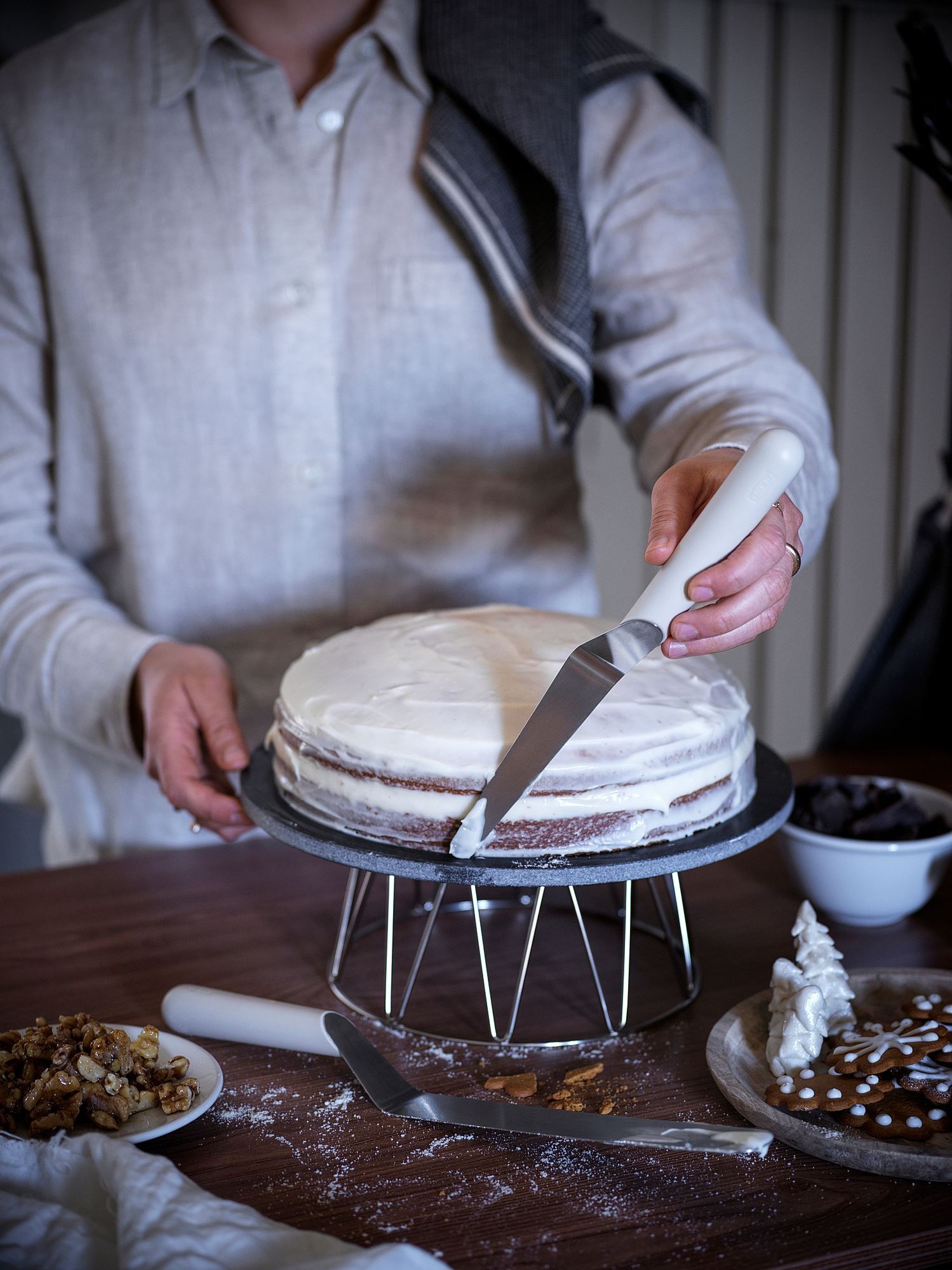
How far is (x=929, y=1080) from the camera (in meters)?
0.71

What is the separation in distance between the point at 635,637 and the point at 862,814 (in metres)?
0.41

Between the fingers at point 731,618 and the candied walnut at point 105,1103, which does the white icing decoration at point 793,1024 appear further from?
the candied walnut at point 105,1103

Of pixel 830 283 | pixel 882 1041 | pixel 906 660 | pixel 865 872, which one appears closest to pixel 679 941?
pixel 865 872

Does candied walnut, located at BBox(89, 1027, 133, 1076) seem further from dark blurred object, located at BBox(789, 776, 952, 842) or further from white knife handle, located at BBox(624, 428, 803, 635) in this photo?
dark blurred object, located at BBox(789, 776, 952, 842)

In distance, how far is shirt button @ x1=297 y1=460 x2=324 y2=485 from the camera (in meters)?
1.40

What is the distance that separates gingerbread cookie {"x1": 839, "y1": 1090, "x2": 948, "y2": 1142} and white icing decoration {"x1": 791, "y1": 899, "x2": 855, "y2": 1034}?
75 millimetres

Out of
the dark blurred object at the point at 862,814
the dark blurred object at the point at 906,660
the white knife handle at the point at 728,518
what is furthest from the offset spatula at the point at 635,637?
the dark blurred object at the point at 906,660

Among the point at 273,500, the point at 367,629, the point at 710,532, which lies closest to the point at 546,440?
the point at 273,500

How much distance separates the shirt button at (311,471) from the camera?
140 cm

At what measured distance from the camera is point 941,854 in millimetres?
987

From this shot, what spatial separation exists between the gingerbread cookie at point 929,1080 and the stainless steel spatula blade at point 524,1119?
0.11 metres

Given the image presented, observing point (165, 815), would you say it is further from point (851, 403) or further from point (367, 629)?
point (851, 403)

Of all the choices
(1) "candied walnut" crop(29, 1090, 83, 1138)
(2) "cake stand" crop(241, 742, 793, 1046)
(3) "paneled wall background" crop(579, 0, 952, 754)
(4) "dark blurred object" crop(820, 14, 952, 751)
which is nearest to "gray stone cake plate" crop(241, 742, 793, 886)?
(2) "cake stand" crop(241, 742, 793, 1046)

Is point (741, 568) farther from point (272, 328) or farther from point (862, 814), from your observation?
point (272, 328)
